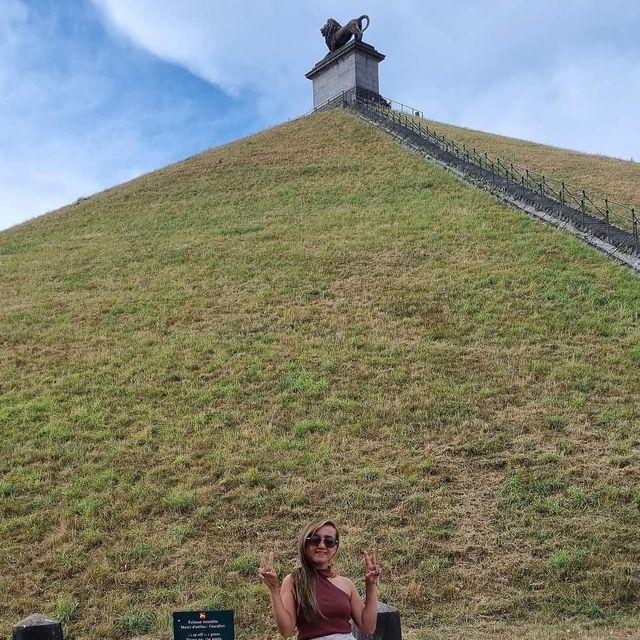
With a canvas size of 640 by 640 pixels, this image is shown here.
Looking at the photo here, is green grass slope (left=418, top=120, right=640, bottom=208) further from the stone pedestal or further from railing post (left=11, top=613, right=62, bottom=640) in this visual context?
railing post (left=11, top=613, right=62, bottom=640)

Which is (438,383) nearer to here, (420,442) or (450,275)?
(420,442)

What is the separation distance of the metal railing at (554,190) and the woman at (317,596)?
16.4 metres

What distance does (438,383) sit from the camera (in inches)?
441

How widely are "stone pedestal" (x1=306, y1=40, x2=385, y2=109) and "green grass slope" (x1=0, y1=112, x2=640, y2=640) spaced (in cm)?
2935

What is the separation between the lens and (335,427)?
10.1 meters

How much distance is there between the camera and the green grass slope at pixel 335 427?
675 centimetres

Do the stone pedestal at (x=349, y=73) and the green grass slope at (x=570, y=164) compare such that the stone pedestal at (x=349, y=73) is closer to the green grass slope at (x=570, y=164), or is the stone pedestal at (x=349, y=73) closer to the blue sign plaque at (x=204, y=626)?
the green grass slope at (x=570, y=164)

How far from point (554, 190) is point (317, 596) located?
25.9 meters

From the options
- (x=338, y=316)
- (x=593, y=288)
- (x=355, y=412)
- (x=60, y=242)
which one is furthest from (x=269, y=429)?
(x=60, y=242)

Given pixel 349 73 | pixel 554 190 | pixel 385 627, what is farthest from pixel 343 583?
pixel 349 73

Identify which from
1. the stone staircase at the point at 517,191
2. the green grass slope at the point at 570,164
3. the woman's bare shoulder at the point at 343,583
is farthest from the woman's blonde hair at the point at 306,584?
the green grass slope at the point at 570,164

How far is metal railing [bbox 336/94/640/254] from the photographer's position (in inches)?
768

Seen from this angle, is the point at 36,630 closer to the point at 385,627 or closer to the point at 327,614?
the point at 327,614

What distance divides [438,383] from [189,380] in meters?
4.57
